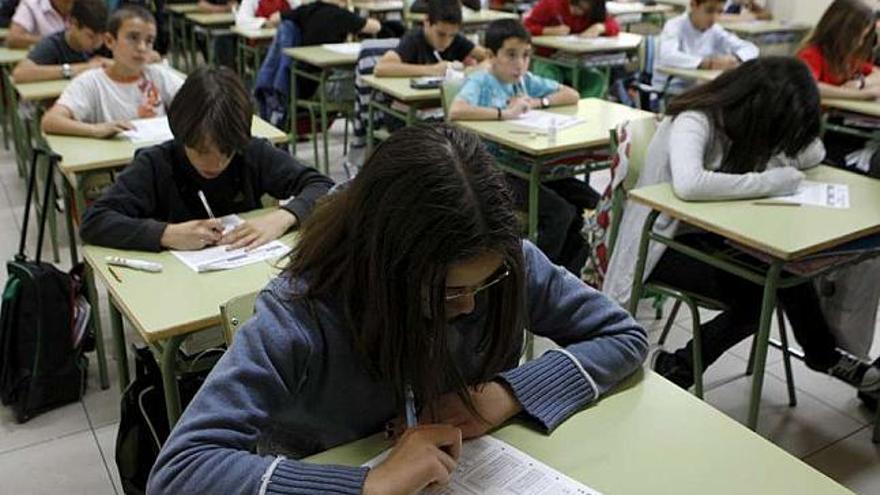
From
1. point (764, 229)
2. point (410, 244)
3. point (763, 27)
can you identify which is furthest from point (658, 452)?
point (763, 27)

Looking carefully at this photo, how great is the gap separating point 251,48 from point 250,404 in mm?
4926

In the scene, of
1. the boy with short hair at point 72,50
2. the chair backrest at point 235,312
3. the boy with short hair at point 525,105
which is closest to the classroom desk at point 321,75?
the boy with short hair at point 72,50

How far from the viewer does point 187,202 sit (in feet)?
6.80

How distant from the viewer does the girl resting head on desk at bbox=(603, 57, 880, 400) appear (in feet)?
7.32

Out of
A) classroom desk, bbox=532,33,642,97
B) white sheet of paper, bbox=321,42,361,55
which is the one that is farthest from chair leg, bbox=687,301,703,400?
classroom desk, bbox=532,33,642,97

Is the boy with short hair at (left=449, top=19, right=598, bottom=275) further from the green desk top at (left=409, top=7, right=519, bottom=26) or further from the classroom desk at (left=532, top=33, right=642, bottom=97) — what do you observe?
the green desk top at (left=409, top=7, right=519, bottom=26)

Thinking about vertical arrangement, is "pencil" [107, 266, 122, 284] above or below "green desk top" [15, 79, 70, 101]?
below

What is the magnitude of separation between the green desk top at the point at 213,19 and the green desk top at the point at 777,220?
482cm

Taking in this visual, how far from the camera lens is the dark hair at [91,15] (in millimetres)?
3529

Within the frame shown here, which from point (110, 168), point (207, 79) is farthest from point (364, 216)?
point (110, 168)

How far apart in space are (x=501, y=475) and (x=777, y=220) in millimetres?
1349

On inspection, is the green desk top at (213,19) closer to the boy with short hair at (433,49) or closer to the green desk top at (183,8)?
the green desk top at (183,8)

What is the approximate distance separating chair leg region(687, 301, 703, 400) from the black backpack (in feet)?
5.77

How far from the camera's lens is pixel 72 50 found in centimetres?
369
